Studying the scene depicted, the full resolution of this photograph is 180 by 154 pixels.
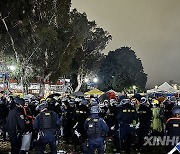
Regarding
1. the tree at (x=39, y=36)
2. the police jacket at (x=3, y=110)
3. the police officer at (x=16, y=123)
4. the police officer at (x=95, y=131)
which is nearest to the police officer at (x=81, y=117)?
the police officer at (x=16, y=123)

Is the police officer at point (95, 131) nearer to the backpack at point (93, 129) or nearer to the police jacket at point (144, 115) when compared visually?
the backpack at point (93, 129)

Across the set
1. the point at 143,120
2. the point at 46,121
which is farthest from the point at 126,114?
the point at 46,121

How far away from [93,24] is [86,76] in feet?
30.1

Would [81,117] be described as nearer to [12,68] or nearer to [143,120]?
[143,120]

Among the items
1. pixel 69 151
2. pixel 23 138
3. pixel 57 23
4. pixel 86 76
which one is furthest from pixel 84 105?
pixel 86 76

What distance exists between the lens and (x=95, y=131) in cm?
1041

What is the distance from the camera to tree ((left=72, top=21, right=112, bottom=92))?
5938 cm

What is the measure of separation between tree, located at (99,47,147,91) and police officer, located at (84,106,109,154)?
195 ft

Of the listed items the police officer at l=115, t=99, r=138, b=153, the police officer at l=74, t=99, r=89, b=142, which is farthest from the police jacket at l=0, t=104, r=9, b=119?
the police officer at l=115, t=99, r=138, b=153

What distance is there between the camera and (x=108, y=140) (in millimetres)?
18531

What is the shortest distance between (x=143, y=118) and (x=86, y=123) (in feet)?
17.8

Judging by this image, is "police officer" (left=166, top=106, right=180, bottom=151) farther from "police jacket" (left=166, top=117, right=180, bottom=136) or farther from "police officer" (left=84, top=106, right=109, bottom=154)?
"police officer" (left=84, top=106, right=109, bottom=154)

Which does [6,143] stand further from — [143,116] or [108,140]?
[143,116]

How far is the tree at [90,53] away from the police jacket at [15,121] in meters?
46.7
